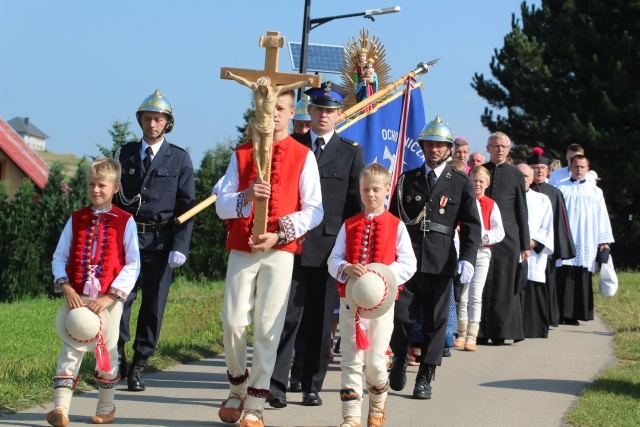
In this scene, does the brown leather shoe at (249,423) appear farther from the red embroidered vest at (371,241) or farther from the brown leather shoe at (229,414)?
the red embroidered vest at (371,241)

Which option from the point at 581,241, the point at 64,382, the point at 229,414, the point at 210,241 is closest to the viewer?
the point at 64,382

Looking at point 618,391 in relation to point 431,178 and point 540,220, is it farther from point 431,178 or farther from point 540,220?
point 540,220

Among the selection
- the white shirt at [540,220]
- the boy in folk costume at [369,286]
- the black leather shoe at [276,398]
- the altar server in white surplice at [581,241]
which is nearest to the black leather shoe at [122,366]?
the black leather shoe at [276,398]

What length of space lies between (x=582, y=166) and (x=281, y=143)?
30.2ft

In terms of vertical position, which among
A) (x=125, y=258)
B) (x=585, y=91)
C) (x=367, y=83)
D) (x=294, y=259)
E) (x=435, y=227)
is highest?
(x=585, y=91)

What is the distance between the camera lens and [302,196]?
7.27 meters

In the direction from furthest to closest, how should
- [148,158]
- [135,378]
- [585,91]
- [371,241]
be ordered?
[585,91] < [148,158] < [135,378] < [371,241]

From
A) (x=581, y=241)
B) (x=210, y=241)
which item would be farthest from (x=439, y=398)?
(x=210, y=241)

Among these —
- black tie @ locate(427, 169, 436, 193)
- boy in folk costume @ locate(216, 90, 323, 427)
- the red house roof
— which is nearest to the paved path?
boy in folk costume @ locate(216, 90, 323, 427)

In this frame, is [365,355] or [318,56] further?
[318,56]

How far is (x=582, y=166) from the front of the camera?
51.4ft

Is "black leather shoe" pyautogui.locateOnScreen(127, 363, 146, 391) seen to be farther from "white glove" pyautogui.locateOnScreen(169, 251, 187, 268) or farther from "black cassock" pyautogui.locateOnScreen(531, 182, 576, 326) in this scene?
"black cassock" pyautogui.locateOnScreen(531, 182, 576, 326)

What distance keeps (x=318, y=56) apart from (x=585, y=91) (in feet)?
46.8

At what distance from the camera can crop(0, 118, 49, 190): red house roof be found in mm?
41406
